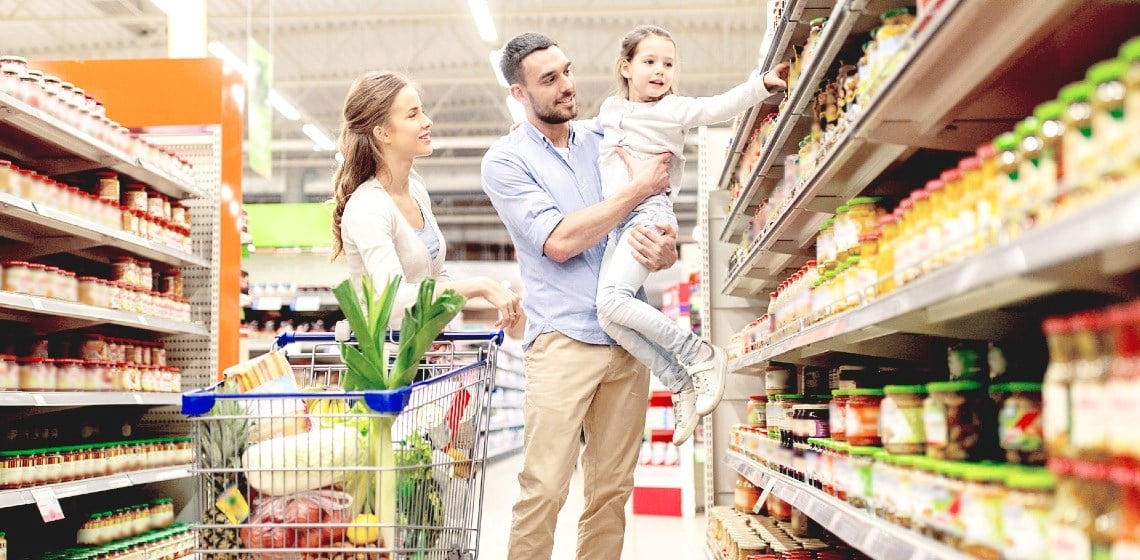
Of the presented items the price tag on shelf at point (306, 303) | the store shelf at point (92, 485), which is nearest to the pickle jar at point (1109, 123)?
the store shelf at point (92, 485)

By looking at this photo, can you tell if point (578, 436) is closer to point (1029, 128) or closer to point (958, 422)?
point (958, 422)

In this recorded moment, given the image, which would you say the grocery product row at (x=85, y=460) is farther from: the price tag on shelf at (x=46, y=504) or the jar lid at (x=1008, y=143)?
the jar lid at (x=1008, y=143)

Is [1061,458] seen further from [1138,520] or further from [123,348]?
[123,348]

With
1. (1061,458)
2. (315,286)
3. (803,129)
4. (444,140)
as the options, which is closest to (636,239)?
(803,129)

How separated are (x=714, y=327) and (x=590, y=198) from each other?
2912 millimetres

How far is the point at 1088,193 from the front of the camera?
3.45 ft

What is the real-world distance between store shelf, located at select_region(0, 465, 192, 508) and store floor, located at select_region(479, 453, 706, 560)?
158 cm

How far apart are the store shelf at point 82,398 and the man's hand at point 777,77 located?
2804 millimetres

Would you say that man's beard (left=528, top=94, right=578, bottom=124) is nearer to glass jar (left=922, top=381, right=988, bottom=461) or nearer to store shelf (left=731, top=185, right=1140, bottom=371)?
store shelf (left=731, top=185, right=1140, bottom=371)

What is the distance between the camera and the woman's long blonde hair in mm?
2717

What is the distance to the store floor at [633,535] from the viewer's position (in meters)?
4.95

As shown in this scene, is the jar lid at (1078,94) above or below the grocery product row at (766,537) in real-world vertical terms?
above

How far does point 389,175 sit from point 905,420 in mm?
1519

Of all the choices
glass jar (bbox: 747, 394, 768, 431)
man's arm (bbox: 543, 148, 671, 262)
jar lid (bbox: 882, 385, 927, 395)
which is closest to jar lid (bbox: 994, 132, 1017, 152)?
jar lid (bbox: 882, 385, 927, 395)
